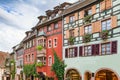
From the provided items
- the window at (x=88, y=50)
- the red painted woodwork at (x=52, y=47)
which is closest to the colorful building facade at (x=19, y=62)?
the red painted woodwork at (x=52, y=47)

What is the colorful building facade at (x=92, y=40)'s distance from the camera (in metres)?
30.4

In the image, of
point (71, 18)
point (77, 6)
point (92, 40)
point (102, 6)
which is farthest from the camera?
point (71, 18)

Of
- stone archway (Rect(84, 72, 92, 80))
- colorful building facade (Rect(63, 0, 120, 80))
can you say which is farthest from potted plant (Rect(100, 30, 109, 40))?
stone archway (Rect(84, 72, 92, 80))

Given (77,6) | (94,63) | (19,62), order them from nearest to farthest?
(94,63) → (77,6) → (19,62)

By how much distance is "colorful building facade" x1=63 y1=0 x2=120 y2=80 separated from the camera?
99.6 feet

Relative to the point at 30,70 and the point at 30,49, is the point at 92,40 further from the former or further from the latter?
the point at 30,49

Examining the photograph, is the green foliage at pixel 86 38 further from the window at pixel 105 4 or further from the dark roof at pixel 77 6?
the dark roof at pixel 77 6

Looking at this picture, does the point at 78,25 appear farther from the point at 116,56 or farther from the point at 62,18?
the point at 116,56

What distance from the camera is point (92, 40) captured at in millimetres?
33906

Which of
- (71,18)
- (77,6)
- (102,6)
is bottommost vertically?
(71,18)

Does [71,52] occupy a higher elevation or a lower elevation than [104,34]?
lower

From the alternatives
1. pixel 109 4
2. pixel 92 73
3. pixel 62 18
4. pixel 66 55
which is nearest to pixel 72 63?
pixel 66 55

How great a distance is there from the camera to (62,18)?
41.3 metres

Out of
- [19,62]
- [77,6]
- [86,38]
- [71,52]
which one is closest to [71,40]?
[71,52]
